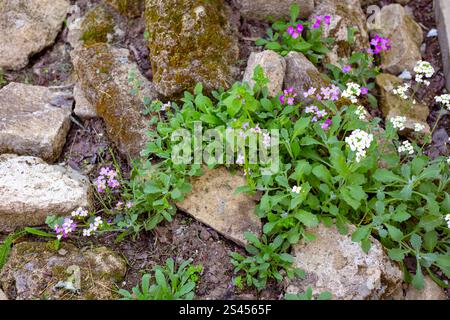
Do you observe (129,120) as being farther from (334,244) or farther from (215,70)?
(334,244)

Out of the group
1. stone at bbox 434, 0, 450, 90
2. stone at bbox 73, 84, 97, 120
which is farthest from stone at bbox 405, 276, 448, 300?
stone at bbox 73, 84, 97, 120

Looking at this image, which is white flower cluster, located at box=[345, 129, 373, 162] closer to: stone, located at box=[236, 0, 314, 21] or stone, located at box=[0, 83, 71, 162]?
stone, located at box=[236, 0, 314, 21]

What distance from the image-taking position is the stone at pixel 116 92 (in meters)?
4.16

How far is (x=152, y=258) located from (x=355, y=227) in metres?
1.52

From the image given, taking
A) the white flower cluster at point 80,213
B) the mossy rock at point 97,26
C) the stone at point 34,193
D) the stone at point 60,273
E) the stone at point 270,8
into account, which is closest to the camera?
the stone at point 60,273

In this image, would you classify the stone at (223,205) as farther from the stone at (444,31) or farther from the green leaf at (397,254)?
the stone at (444,31)

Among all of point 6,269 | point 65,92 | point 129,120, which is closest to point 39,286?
point 6,269

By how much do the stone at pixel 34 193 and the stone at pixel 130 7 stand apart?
1793 mm

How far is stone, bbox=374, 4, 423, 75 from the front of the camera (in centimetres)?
454

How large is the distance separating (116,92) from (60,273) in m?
1.61

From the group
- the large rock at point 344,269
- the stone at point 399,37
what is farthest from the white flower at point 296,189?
the stone at point 399,37

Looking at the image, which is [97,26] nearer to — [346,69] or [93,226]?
[93,226]

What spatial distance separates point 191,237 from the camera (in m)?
3.72

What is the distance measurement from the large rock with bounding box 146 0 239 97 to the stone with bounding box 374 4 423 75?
1.49 meters
